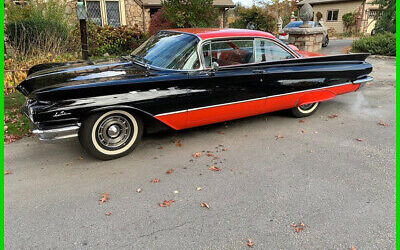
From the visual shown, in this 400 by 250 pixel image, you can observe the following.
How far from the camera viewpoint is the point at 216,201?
305cm

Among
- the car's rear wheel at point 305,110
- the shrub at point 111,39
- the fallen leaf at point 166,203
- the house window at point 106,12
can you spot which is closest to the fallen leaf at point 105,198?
the fallen leaf at point 166,203

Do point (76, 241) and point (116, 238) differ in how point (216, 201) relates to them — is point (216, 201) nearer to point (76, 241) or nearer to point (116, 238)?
point (116, 238)

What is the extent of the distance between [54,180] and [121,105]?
116 centimetres

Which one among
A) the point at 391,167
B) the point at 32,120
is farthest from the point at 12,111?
the point at 391,167

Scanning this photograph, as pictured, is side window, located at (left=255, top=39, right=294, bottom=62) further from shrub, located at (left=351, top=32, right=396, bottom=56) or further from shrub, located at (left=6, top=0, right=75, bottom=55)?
shrub, located at (left=351, top=32, right=396, bottom=56)

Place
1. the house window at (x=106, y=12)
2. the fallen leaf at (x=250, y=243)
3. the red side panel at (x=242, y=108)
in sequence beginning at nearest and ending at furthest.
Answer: the fallen leaf at (x=250, y=243) < the red side panel at (x=242, y=108) < the house window at (x=106, y=12)

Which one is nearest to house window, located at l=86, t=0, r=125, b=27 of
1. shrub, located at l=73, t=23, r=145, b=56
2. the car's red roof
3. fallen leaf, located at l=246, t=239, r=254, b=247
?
shrub, located at l=73, t=23, r=145, b=56

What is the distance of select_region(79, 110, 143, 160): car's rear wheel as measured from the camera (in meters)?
3.59

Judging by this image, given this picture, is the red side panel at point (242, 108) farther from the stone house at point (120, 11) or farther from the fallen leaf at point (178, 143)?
the stone house at point (120, 11)

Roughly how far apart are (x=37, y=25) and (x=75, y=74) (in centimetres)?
722

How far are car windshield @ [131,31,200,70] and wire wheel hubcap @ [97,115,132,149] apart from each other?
3.22 ft

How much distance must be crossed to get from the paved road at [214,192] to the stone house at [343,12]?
88.9 ft

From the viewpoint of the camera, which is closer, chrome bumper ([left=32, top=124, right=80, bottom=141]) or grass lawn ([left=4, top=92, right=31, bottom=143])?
chrome bumper ([left=32, top=124, right=80, bottom=141])

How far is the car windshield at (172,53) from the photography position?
162 inches
